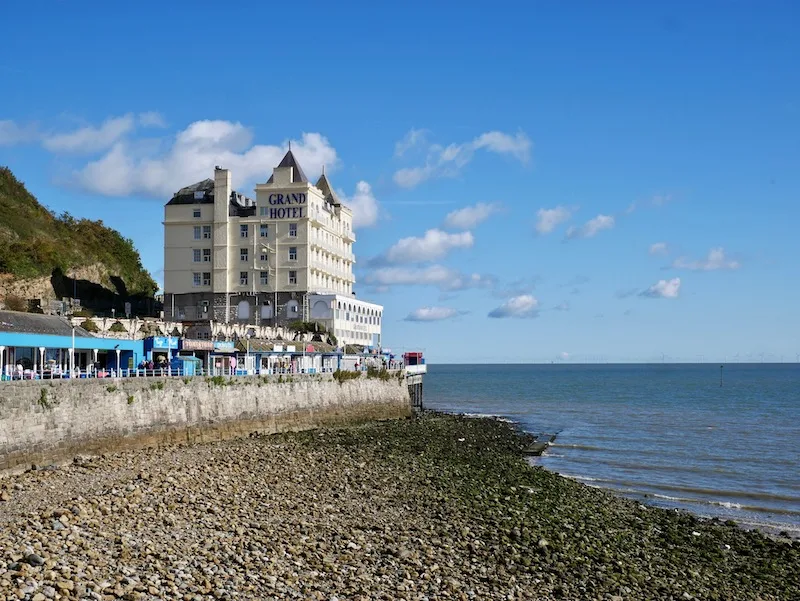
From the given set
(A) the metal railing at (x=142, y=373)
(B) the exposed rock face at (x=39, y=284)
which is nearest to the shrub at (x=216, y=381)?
(A) the metal railing at (x=142, y=373)

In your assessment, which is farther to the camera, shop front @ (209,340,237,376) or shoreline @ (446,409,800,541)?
shop front @ (209,340,237,376)

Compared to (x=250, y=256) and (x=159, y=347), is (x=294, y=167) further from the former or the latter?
(x=159, y=347)

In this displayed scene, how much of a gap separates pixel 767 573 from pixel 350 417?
110 ft

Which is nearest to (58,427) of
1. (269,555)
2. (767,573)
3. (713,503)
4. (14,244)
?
(269,555)

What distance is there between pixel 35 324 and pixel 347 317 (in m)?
40.8

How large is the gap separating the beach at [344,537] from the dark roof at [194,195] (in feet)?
154

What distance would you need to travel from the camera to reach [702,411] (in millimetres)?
76250

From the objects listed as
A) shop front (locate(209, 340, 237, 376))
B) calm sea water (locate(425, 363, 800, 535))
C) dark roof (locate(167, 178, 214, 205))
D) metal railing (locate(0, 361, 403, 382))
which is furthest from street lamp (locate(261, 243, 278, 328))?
shop front (locate(209, 340, 237, 376))

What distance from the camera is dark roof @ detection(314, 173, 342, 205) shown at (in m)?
82.8

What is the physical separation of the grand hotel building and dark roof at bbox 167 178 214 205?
0.30 feet

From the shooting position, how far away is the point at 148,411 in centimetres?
3216

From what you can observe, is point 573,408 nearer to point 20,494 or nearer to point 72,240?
point 72,240

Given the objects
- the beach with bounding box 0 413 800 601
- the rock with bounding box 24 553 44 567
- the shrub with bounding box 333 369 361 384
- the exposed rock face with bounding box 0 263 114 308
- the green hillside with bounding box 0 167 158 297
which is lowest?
the beach with bounding box 0 413 800 601

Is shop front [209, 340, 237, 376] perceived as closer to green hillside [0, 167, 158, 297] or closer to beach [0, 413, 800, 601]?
beach [0, 413, 800, 601]
